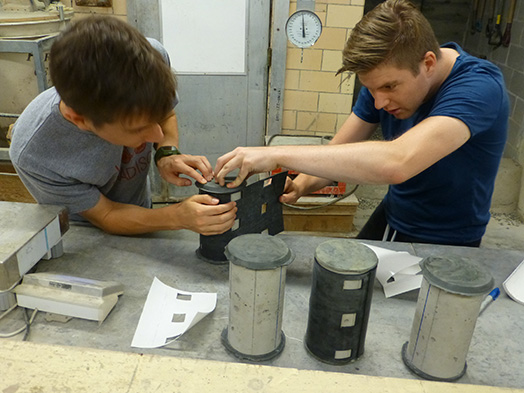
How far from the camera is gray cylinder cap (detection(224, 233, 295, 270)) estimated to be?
935 mm

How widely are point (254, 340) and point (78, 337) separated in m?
0.43

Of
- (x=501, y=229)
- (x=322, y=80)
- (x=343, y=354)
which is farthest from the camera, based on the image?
(x=501, y=229)

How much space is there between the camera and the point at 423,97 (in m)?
1.44

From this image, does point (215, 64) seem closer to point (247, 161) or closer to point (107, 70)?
point (247, 161)

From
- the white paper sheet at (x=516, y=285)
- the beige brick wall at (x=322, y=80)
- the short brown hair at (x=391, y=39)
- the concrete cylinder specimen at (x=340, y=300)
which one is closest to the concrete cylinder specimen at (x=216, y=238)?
the concrete cylinder specimen at (x=340, y=300)

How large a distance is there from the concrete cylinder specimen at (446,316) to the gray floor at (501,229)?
233 cm

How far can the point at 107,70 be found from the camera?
0.97 meters

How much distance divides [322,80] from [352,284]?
2583 millimetres

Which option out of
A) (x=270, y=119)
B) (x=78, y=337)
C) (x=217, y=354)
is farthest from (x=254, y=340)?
(x=270, y=119)

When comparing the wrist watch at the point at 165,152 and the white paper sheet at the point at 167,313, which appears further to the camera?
the wrist watch at the point at 165,152

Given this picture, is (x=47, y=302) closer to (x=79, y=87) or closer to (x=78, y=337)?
(x=78, y=337)

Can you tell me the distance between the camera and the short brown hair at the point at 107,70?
0.97 meters

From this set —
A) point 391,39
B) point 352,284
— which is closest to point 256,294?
point 352,284

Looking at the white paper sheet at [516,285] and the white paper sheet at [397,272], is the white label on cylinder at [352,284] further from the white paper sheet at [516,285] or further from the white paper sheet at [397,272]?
the white paper sheet at [516,285]
